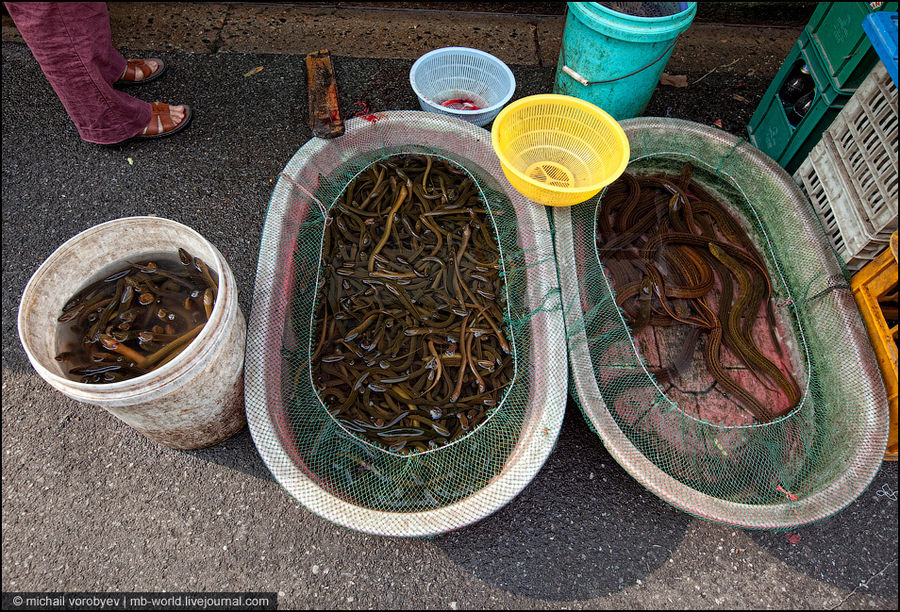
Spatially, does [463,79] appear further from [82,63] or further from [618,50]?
[82,63]

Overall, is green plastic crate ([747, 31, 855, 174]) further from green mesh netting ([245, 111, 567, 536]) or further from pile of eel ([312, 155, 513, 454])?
pile of eel ([312, 155, 513, 454])

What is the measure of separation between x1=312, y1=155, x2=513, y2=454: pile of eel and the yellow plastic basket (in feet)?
1.29

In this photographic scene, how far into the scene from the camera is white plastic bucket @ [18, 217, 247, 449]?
216cm

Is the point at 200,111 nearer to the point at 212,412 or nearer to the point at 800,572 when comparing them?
the point at 212,412

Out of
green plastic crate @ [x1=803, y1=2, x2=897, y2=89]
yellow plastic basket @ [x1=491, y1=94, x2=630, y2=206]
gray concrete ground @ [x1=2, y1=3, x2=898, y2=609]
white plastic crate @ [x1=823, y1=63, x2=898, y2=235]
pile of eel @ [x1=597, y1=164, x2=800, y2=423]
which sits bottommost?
gray concrete ground @ [x1=2, y1=3, x2=898, y2=609]

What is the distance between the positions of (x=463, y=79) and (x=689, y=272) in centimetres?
227

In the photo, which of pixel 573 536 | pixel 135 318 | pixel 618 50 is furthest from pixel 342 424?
pixel 618 50

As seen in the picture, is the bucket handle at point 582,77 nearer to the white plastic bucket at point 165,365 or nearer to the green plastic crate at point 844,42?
the green plastic crate at point 844,42

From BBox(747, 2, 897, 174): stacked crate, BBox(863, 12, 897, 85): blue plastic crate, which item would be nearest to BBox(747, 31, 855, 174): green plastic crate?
BBox(747, 2, 897, 174): stacked crate

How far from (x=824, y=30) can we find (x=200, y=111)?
4405 millimetres

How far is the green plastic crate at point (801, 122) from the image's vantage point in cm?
331

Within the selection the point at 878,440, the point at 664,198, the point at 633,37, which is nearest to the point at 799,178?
the point at 664,198

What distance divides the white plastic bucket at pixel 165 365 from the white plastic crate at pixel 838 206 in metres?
3.40

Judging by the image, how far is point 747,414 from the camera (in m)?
3.07
